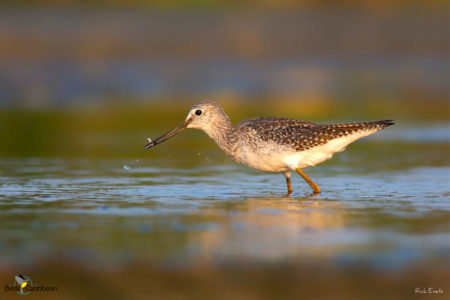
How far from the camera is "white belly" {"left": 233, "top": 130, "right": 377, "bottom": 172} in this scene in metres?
11.1

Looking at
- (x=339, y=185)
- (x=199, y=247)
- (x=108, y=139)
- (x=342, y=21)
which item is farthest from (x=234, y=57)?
(x=199, y=247)

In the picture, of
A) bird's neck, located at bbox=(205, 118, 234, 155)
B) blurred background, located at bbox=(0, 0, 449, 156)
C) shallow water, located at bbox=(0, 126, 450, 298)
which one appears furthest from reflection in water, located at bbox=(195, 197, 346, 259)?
blurred background, located at bbox=(0, 0, 449, 156)

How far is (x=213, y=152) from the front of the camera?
15180mm

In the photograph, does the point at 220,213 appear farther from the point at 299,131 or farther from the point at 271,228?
the point at 299,131

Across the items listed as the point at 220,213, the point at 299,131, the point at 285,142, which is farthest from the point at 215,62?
the point at 220,213

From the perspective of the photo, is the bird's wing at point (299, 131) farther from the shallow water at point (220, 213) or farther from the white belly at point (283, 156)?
the shallow water at point (220, 213)

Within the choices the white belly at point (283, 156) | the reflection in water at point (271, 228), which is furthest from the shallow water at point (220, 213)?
the white belly at point (283, 156)

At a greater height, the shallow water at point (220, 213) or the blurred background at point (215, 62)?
the blurred background at point (215, 62)

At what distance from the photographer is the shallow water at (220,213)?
7391mm

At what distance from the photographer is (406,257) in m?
7.20

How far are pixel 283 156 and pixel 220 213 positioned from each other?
6.64 ft

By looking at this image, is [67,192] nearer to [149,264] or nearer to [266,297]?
[149,264]

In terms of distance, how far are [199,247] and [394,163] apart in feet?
20.8

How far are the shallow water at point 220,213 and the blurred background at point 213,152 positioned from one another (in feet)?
0.11
